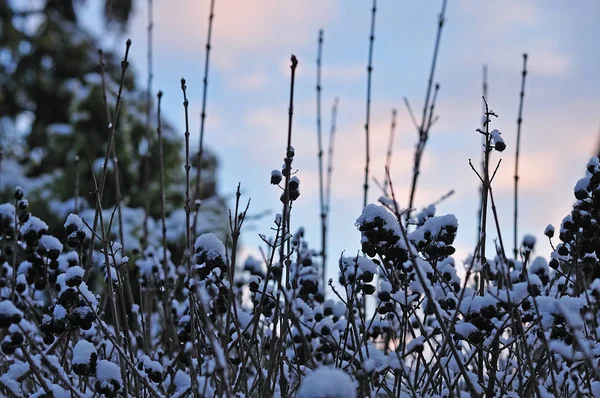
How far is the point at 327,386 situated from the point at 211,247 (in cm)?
85

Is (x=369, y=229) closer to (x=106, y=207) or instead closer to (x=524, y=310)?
(x=524, y=310)

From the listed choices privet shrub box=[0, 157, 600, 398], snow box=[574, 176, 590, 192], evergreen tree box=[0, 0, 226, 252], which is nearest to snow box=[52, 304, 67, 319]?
privet shrub box=[0, 157, 600, 398]

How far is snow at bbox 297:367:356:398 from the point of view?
101 centimetres

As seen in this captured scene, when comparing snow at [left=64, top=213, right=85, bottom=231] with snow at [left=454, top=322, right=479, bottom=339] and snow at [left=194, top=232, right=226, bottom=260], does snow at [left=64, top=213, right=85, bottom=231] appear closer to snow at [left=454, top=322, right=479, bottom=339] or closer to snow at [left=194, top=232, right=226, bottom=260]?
snow at [left=194, top=232, right=226, bottom=260]

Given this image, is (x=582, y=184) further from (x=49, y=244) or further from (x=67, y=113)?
(x=67, y=113)

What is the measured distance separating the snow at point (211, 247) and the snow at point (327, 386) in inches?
30.3

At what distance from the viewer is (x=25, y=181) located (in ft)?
36.7

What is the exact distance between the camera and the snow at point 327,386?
1014 mm

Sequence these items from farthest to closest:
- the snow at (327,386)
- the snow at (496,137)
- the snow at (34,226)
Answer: the snow at (34,226), the snow at (496,137), the snow at (327,386)

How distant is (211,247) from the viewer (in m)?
1.79

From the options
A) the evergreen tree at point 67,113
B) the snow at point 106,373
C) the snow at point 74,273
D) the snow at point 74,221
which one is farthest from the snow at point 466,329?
the evergreen tree at point 67,113

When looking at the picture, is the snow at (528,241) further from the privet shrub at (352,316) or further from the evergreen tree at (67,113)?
the evergreen tree at (67,113)

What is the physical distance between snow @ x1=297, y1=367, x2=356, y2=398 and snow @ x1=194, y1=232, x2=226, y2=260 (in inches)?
30.3

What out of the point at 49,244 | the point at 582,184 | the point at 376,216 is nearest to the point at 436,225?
the point at 376,216
